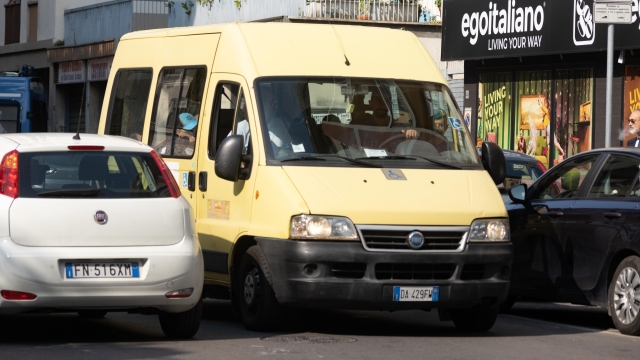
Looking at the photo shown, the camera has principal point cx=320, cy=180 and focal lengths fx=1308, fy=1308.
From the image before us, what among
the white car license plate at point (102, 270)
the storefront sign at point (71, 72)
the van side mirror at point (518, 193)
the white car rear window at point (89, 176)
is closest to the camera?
the white car license plate at point (102, 270)

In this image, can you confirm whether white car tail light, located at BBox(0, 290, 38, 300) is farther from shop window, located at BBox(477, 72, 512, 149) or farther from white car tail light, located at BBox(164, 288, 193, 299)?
shop window, located at BBox(477, 72, 512, 149)

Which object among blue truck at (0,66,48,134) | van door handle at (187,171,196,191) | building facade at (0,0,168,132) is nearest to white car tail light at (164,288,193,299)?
van door handle at (187,171,196,191)

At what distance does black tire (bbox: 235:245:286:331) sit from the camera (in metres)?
9.97

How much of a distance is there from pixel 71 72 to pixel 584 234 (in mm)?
36455

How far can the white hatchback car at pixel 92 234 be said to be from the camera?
8891mm

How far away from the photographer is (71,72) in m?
45.7

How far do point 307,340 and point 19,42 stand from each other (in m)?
43.3

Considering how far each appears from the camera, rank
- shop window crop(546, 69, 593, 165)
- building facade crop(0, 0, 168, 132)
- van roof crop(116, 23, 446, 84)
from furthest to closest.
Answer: building facade crop(0, 0, 168, 132) → shop window crop(546, 69, 593, 165) → van roof crop(116, 23, 446, 84)

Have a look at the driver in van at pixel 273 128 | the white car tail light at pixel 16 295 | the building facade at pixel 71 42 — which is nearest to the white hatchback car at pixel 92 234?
the white car tail light at pixel 16 295

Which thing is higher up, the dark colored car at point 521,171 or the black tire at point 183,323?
the dark colored car at point 521,171

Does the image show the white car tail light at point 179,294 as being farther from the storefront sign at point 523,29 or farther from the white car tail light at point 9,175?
the storefront sign at point 523,29

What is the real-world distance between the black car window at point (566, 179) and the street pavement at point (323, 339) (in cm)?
118

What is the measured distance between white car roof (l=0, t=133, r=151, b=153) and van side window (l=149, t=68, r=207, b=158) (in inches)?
64.4

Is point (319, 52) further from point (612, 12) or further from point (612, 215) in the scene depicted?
point (612, 12)
